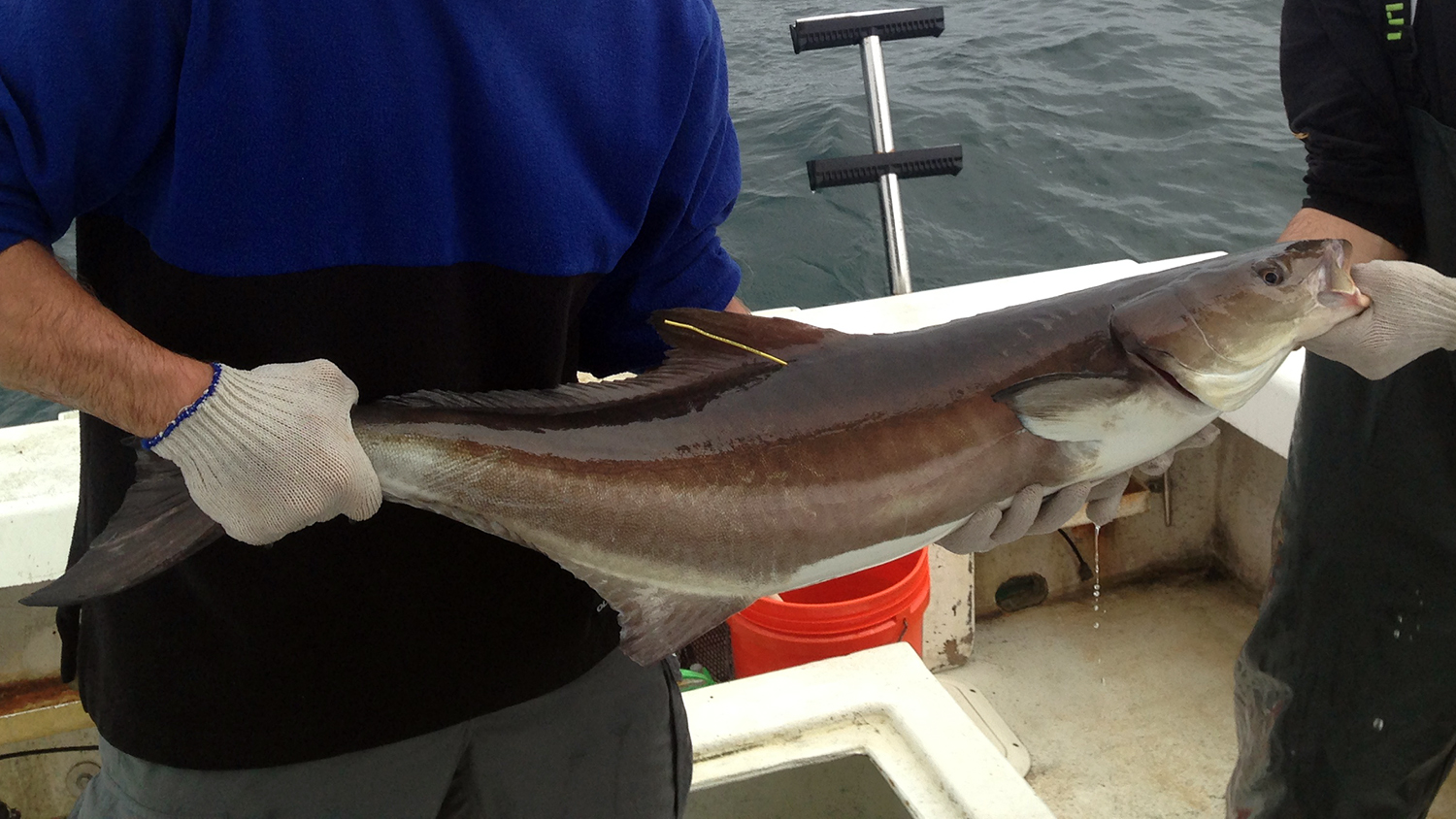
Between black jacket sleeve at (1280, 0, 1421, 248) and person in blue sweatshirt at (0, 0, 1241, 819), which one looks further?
black jacket sleeve at (1280, 0, 1421, 248)

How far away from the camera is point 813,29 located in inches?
181

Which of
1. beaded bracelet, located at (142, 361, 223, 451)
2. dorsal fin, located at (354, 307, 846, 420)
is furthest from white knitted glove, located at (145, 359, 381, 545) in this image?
dorsal fin, located at (354, 307, 846, 420)

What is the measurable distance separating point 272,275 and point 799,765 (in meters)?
1.82

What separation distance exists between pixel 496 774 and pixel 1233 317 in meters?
1.56

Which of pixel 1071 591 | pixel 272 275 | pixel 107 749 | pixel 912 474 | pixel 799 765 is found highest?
pixel 272 275

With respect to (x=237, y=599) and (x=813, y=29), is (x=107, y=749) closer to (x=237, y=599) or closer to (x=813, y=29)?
(x=237, y=599)

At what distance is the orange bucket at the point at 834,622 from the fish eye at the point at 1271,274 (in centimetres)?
162

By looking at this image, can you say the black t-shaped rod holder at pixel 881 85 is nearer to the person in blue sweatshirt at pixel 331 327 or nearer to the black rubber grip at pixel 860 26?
the black rubber grip at pixel 860 26

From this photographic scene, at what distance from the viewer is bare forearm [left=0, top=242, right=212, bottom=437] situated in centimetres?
141

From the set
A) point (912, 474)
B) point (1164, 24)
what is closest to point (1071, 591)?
point (912, 474)

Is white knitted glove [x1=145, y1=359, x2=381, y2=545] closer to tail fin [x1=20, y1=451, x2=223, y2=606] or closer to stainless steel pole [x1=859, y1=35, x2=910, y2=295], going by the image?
tail fin [x1=20, y1=451, x2=223, y2=606]

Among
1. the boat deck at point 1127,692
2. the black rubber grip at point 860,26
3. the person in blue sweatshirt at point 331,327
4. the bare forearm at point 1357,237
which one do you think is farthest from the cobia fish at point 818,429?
the black rubber grip at point 860,26

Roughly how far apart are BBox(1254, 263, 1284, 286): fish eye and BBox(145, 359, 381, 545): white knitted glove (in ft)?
5.18

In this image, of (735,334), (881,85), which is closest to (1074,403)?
(735,334)
